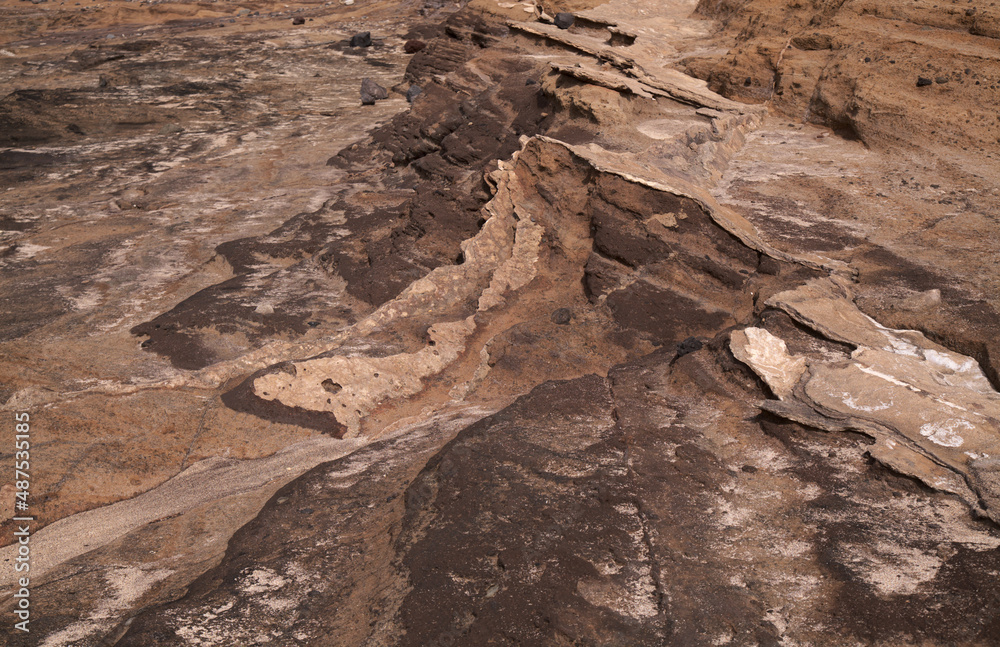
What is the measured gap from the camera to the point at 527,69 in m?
9.73

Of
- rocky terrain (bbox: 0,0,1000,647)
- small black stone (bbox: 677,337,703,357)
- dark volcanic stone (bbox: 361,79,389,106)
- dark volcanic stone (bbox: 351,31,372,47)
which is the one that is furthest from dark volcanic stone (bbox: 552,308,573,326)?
dark volcanic stone (bbox: 351,31,372,47)

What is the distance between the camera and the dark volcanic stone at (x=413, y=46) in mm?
16645

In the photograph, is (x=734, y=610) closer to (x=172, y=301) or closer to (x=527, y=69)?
(x=172, y=301)

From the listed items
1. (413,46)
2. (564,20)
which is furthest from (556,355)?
(413,46)

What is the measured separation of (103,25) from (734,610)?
23.7m

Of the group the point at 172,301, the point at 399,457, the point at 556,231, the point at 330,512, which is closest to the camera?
the point at 330,512

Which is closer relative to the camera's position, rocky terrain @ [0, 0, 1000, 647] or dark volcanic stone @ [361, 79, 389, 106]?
rocky terrain @ [0, 0, 1000, 647]

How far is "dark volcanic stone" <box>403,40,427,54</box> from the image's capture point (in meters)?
16.6

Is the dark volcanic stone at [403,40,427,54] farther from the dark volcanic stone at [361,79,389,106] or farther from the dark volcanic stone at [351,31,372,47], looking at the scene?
the dark volcanic stone at [361,79,389,106]

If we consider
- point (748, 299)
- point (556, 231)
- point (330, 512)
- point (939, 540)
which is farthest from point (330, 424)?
point (939, 540)

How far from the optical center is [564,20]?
1068 centimetres

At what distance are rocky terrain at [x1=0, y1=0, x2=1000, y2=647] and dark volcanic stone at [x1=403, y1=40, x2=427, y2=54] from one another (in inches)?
212

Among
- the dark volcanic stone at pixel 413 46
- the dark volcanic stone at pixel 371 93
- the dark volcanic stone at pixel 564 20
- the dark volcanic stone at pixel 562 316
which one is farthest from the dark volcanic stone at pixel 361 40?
the dark volcanic stone at pixel 562 316

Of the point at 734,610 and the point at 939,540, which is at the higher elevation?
the point at 939,540
